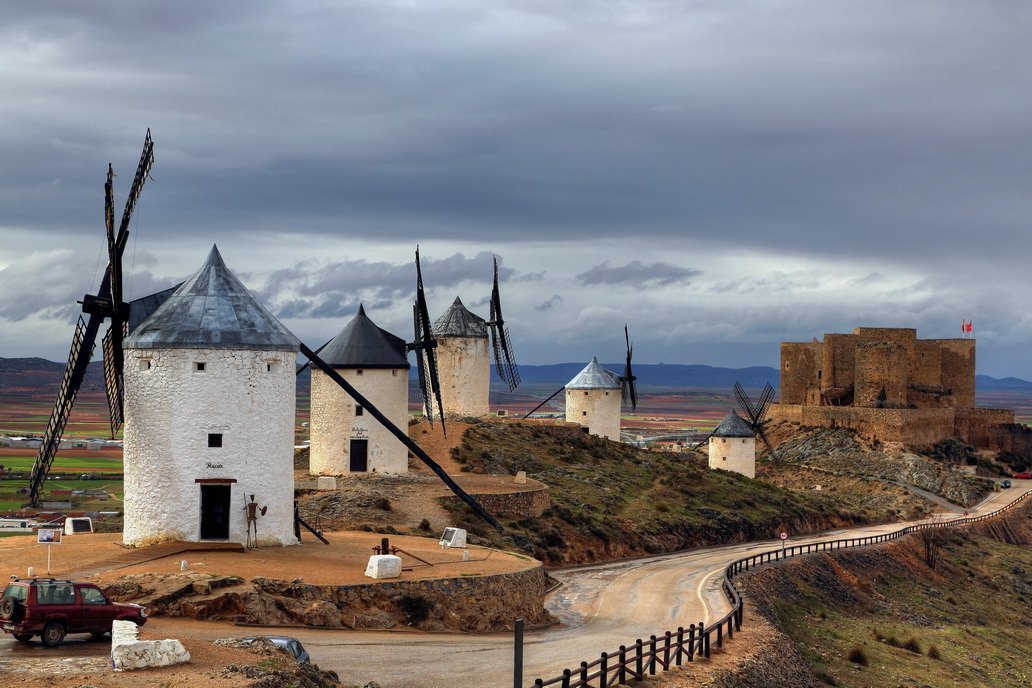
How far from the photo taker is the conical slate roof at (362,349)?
159 feet

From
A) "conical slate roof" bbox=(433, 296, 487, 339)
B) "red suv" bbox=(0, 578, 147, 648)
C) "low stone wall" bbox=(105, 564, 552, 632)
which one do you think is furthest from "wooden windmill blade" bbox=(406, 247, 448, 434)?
"red suv" bbox=(0, 578, 147, 648)

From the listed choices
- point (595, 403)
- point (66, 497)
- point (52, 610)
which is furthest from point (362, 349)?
point (66, 497)

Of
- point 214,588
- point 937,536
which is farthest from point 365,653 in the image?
point 937,536

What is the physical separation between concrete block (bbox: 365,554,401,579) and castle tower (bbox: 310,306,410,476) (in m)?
19.9

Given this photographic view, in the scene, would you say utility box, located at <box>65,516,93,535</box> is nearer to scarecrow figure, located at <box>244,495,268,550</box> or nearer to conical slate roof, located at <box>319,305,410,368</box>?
scarecrow figure, located at <box>244,495,268,550</box>

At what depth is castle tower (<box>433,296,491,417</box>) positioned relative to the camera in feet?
211

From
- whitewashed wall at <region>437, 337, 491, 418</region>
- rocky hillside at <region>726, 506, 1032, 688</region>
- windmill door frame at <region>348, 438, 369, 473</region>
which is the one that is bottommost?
rocky hillside at <region>726, 506, 1032, 688</region>

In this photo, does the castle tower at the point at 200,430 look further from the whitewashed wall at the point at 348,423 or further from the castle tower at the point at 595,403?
the castle tower at the point at 595,403

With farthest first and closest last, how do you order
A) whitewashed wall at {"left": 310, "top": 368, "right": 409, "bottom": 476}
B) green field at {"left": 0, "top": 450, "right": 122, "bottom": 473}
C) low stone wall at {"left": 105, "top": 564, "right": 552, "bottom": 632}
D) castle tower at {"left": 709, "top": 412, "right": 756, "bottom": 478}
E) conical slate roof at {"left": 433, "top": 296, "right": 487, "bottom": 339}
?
green field at {"left": 0, "top": 450, "right": 122, "bottom": 473} < castle tower at {"left": 709, "top": 412, "right": 756, "bottom": 478} < conical slate roof at {"left": 433, "top": 296, "right": 487, "bottom": 339} < whitewashed wall at {"left": 310, "top": 368, "right": 409, "bottom": 476} < low stone wall at {"left": 105, "top": 564, "right": 552, "bottom": 632}

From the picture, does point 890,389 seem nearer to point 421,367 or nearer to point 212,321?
point 421,367

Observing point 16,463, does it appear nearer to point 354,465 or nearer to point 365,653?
point 354,465

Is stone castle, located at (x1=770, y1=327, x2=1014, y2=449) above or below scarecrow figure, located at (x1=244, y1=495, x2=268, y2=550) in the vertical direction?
above

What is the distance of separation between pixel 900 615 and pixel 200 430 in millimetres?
27408

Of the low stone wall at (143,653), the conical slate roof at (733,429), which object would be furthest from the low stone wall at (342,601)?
the conical slate roof at (733,429)
